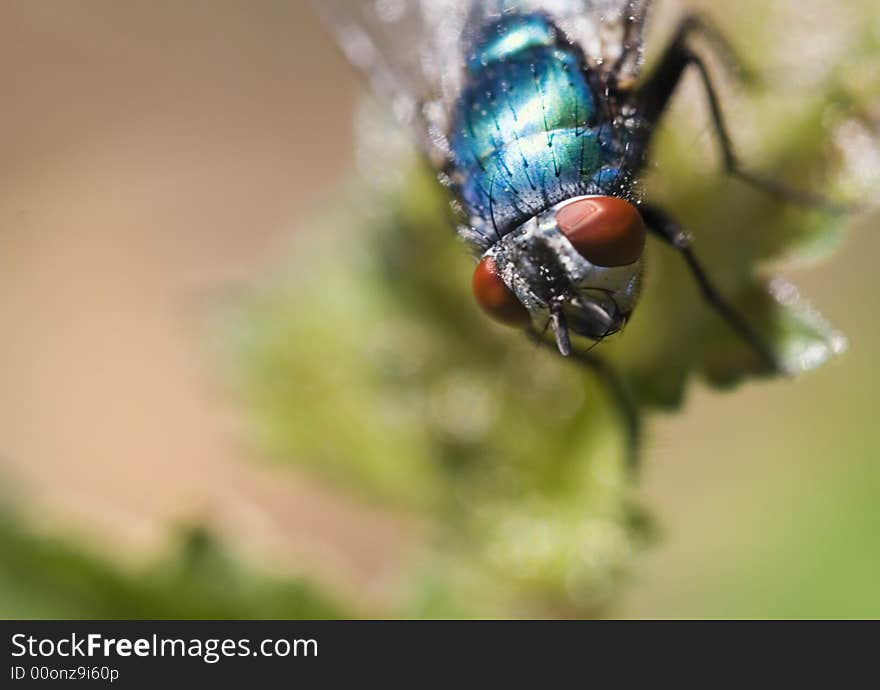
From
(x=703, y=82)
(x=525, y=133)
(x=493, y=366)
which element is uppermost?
(x=703, y=82)

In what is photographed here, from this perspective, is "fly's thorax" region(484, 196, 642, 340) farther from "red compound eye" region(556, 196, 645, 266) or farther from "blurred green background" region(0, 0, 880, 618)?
"blurred green background" region(0, 0, 880, 618)

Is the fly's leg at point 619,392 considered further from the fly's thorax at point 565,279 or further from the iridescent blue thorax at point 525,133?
the iridescent blue thorax at point 525,133

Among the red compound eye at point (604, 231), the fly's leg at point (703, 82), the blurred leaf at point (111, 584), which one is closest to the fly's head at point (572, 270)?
the red compound eye at point (604, 231)

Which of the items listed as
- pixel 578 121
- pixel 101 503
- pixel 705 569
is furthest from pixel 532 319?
pixel 101 503

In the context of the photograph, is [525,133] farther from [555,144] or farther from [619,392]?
[619,392]

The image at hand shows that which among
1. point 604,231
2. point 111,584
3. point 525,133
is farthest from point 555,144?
point 111,584

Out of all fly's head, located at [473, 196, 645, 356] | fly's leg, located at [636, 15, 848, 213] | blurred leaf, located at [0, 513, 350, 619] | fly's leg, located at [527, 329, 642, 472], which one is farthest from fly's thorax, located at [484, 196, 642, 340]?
blurred leaf, located at [0, 513, 350, 619]

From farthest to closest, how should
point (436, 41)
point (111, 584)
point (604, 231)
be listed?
point (436, 41) < point (111, 584) < point (604, 231)
